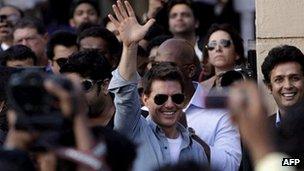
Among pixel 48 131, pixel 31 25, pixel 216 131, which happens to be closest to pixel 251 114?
pixel 48 131

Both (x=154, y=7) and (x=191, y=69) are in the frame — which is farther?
(x=154, y=7)

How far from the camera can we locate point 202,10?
13492 mm

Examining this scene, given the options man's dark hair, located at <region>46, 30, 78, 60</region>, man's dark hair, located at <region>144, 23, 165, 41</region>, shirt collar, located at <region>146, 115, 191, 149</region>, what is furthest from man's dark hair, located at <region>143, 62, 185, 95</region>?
man's dark hair, located at <region>144, 23, 165, 41</region>

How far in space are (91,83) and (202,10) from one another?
20.5 ft

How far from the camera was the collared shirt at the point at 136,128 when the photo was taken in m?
6.89

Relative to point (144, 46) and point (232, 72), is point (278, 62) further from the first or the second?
point (144, 46)

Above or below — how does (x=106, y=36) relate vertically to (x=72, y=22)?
below

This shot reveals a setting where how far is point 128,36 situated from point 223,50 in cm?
233

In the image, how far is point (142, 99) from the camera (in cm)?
796

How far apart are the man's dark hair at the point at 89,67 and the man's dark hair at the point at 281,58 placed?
1.09 meters

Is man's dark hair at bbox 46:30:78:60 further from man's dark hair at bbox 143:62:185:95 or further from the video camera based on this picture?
the video camera

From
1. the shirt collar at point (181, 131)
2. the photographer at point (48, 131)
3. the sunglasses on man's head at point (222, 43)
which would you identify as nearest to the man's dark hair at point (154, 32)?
the sunglasses on man's head at point (222, 43)

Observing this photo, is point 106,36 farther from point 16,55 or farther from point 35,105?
point 35,105

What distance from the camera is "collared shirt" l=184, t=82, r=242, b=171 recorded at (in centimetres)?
747
